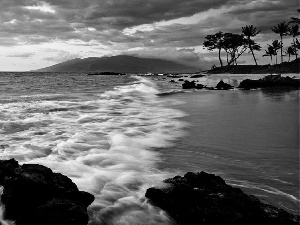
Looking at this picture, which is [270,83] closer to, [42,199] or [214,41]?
[42,199]

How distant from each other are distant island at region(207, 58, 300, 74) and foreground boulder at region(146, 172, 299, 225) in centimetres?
5944

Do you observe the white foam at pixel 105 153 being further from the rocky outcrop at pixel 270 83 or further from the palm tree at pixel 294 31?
the palm tree at pixel 294 31

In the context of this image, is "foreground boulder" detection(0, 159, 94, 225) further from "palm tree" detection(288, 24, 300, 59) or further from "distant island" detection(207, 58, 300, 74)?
"palm tree" detection(288, 24, 300, 59)

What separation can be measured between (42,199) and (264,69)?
7094cm

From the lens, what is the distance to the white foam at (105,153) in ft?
14.0

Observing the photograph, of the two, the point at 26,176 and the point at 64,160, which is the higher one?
the point at 26,176

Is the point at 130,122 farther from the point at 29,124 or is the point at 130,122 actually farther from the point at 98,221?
the point at 98,221

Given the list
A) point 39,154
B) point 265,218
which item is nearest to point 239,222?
point 265,218

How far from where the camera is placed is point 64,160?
6.51 meters

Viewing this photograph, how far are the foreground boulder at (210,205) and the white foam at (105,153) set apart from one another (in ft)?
0.68

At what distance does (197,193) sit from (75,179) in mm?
2568

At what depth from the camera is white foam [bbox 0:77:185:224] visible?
4270 millimetres

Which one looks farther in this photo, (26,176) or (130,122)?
(130,122)

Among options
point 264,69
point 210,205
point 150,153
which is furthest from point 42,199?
point 264,69
